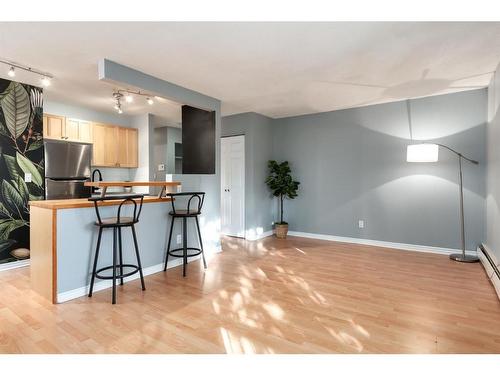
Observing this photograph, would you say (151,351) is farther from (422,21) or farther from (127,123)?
(127,123)

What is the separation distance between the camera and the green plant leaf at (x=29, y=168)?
12.9 ft

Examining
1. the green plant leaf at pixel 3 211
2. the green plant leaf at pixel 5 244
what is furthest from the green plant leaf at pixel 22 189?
the green plant leaf at pixel 5 244

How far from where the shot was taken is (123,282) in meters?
3.30

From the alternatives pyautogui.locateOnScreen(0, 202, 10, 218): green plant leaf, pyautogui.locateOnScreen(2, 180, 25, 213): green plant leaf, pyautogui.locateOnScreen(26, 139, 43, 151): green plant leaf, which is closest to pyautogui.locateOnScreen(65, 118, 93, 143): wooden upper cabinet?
pyautogui.locateOnScreen(26, 139, 43, 151): green plant leaf

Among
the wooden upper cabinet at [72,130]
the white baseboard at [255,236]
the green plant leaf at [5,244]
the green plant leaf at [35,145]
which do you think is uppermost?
the wooden upper cabinet at [72,130]

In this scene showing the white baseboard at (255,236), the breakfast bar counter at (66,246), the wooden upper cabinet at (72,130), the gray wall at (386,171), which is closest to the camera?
the breakfast bar counter at (66,246)

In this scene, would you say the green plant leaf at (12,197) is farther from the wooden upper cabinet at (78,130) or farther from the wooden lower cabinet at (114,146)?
the wooden lower cabinet at (114,146)

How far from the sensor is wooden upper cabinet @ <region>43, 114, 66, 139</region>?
4.54 metres

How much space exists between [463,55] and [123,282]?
4.34 meters

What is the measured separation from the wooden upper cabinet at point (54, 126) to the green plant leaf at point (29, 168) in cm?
67

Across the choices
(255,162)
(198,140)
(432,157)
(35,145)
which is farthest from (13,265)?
(432,157)

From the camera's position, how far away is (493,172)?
3588mm

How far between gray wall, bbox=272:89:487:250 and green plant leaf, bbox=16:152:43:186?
13.6ft

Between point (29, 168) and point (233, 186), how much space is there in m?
3.28
